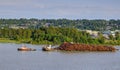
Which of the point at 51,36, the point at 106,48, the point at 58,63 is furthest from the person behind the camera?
the point at 51,36

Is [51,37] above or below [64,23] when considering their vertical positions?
above

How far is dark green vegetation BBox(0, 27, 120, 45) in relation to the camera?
70.1 meters

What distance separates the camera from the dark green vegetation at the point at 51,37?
70062 millimetres

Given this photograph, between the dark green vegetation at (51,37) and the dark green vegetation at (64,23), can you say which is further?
the dark green vegetation at (64,23)

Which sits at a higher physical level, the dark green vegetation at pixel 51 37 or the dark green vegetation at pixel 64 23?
the dark green vegetation at pixel 51 37

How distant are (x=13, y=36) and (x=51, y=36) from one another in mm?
9867

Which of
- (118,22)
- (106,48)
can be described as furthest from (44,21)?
(106,48)

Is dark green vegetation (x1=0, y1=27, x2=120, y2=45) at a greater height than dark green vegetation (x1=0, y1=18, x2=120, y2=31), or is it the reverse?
dark green vegetation (x1=0, y1=27, x2=120, y2=45)

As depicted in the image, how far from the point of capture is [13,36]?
259 feet

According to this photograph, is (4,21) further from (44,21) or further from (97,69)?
(97,69)

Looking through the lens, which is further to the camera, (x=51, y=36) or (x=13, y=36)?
(x=13, y=36)

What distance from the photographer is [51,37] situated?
7094 cm

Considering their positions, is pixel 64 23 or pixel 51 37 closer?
pixel 51 37

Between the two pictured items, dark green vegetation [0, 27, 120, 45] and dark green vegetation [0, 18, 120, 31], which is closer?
dark green vegetation [0, 27, 120, 45]
